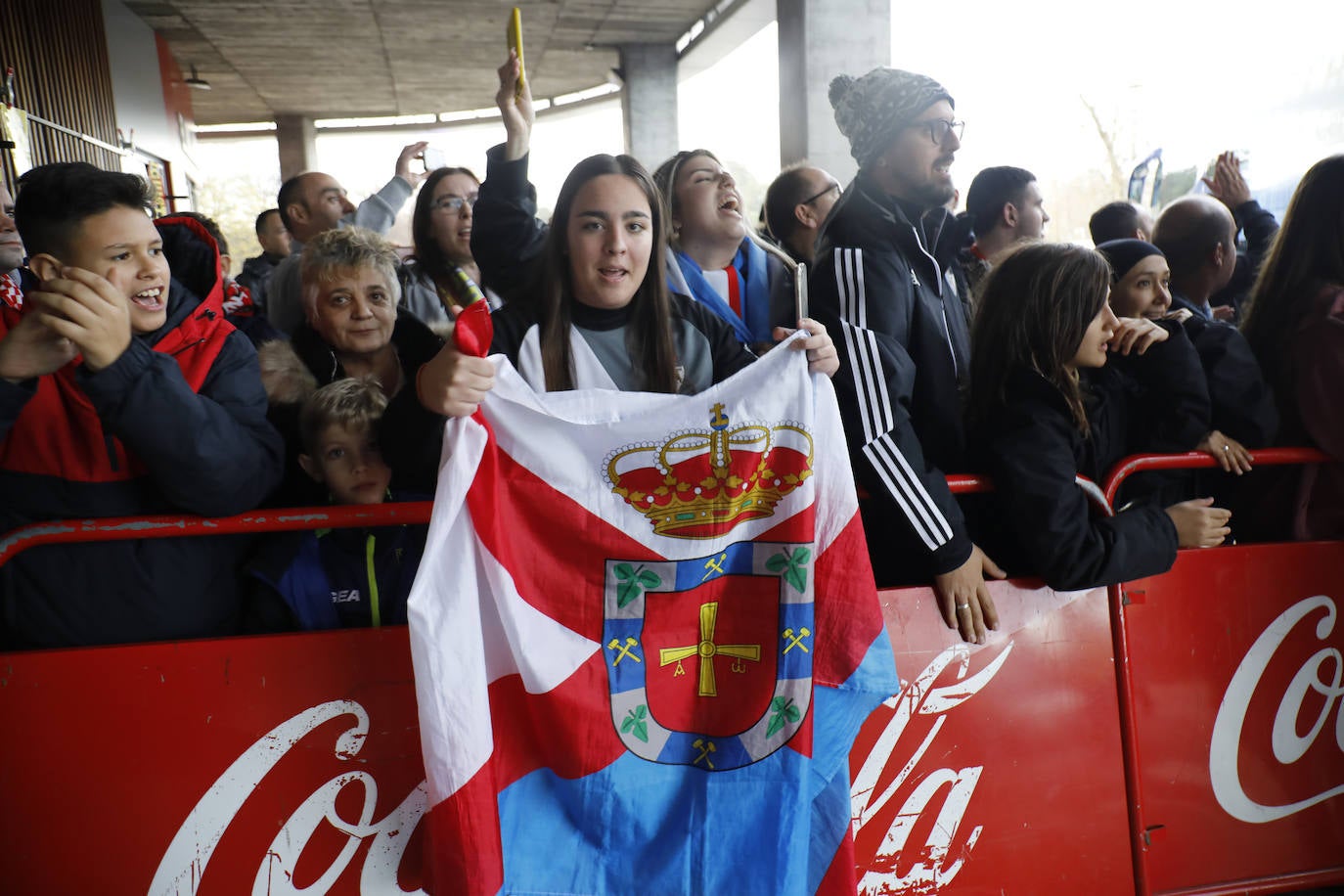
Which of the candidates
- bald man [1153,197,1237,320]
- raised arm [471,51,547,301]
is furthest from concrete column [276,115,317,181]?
bald man [1153,197,1237,320]

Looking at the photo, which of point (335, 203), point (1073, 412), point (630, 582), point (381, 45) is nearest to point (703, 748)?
point (630, 582)

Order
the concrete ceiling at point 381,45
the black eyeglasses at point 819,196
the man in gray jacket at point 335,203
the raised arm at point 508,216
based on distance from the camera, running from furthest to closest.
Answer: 1. the concrete ceiling at point 381,45
2. the man in gray jacket at point 335,203
3. the black eyeglasses at point 819,196
4. the raised arm at point 508,216

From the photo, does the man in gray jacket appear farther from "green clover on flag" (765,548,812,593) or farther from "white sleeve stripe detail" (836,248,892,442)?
"green clover on flag" (765,548,812,593)

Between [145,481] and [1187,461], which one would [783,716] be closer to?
[1187,461]

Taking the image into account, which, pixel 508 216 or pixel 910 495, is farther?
pixel 508 216

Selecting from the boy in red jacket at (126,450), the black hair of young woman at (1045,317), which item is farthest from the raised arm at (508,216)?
the black hair of young woman at (1045,317)

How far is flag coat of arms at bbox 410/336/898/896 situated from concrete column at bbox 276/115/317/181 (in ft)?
74.4

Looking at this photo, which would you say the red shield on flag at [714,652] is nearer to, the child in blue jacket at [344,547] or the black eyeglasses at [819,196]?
the child in blue jacket at [344,547]

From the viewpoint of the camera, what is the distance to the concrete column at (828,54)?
35.5ft

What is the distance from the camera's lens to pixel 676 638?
87.1 inches

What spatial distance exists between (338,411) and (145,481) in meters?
0.49

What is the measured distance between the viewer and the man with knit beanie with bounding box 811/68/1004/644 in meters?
2.42

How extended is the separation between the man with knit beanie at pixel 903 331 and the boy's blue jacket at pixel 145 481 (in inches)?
59.5

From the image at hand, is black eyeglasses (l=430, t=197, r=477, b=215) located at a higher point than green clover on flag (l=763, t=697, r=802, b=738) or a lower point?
higher
